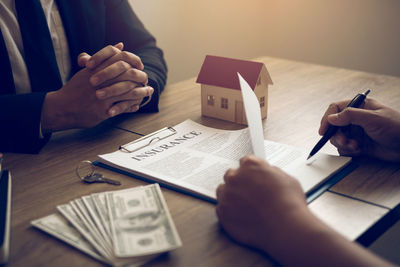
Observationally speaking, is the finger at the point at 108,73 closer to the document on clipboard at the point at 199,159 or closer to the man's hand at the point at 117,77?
the man's hand at the point at 117,77

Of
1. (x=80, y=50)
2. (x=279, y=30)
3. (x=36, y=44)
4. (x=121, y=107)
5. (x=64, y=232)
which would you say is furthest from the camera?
(x=279, y=30)

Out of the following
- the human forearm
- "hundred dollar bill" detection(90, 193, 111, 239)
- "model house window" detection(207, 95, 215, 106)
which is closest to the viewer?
the human forearm

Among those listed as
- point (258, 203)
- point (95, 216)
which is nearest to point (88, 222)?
point (95, 216)

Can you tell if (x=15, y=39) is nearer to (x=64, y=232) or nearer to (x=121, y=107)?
(x=121, y=107)

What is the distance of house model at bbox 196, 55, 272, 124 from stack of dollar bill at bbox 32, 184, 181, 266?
0.45m

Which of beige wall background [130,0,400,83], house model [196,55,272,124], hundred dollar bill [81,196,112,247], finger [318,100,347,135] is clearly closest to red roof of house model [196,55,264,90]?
house model [196,55,272,124]

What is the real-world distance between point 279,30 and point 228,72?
2.13 meters

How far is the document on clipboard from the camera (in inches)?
31.2

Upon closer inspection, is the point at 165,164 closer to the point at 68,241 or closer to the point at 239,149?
the point at 239,149

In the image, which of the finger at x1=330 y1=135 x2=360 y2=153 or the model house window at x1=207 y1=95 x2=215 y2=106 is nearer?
the finger at x1=330 y1=135 x2=360 y2=153

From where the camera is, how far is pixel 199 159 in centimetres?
88

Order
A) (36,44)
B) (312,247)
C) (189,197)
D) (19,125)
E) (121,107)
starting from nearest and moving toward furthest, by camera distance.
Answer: (312,247) < (189,197) < (19,125) < (121,107) < (36,44)

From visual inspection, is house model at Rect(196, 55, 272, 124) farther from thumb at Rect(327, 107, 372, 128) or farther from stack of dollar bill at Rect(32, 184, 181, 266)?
stack of dollar bill at Rect(32, 184, 181, 266)

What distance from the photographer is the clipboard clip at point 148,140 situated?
3.13ft
